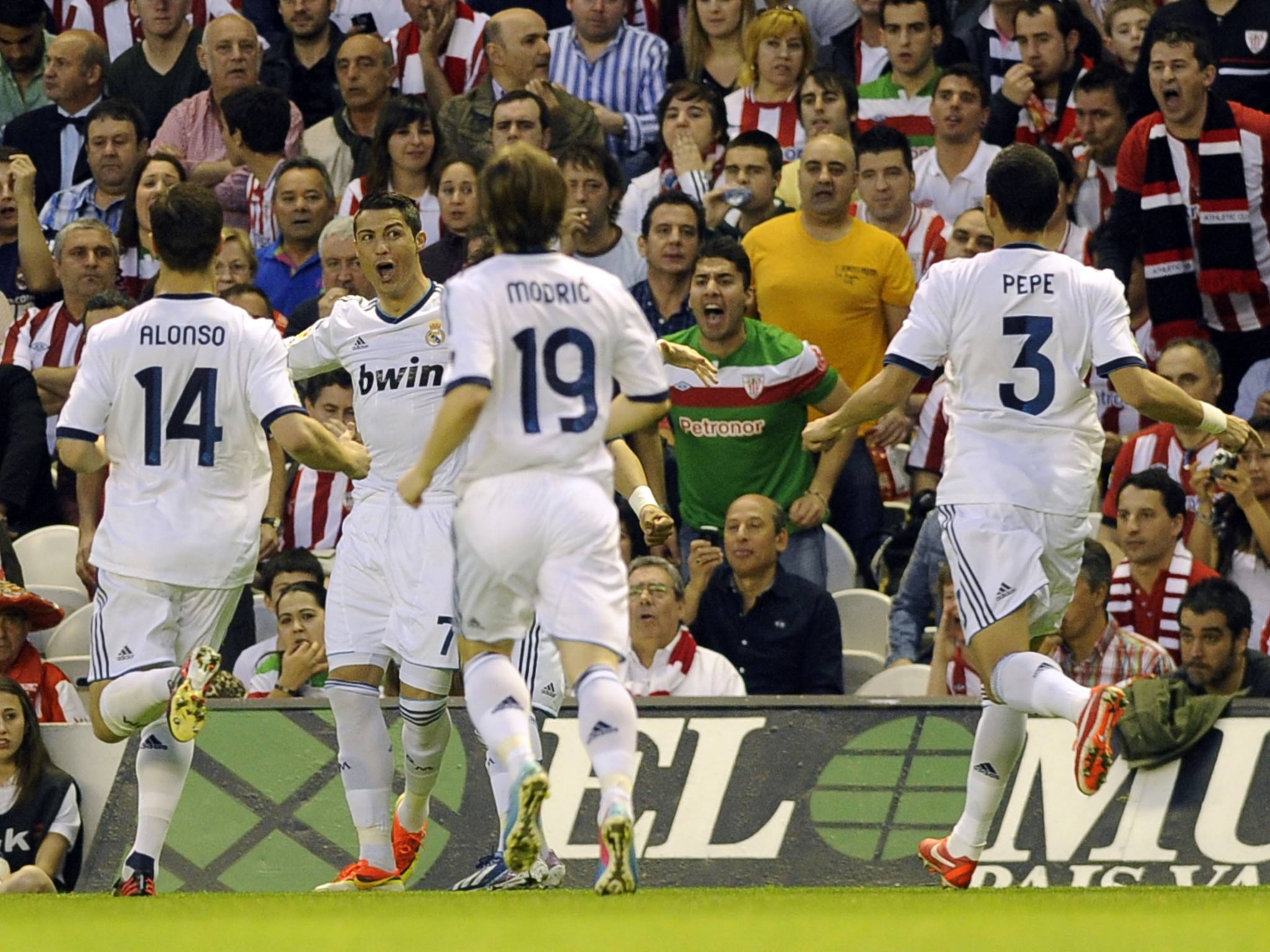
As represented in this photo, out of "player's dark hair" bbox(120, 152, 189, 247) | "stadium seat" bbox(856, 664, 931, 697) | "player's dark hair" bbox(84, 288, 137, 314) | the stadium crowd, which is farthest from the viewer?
"player's dark hair" bbox(120, 152, 189, 247)

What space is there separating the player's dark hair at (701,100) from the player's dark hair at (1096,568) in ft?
12.8

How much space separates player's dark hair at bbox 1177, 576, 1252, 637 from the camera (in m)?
9.35

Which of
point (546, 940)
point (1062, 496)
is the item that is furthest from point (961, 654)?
point (546, 940)

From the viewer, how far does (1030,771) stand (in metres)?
9.20

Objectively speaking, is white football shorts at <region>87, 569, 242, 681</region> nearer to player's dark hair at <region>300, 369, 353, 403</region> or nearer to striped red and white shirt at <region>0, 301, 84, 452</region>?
player's dark hair at <region>300, 369, 353, 403</region>

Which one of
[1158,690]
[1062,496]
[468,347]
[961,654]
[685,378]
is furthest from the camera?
[685,378]

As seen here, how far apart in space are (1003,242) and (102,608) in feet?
11.6

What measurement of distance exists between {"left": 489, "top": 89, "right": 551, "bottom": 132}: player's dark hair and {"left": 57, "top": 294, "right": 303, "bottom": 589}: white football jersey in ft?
14.8

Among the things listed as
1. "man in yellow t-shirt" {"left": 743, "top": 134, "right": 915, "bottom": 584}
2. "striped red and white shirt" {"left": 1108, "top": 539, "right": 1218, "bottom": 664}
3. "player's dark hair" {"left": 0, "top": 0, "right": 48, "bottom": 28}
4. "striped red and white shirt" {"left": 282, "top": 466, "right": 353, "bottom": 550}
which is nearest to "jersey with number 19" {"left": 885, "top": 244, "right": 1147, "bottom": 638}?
"striped red and white shirt" {"left": 1108, "top": 539, "right": 1218, "bottom": 664}

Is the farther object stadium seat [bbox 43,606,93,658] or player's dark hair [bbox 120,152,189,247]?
player's dark hair [bbox 120,152,189,247]

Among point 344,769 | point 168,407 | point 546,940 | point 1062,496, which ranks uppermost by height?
point 1062,496

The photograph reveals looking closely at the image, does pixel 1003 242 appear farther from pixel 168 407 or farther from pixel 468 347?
pixel 168 407

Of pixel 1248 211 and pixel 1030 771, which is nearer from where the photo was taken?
pixel 1030 771

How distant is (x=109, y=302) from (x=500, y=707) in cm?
541
